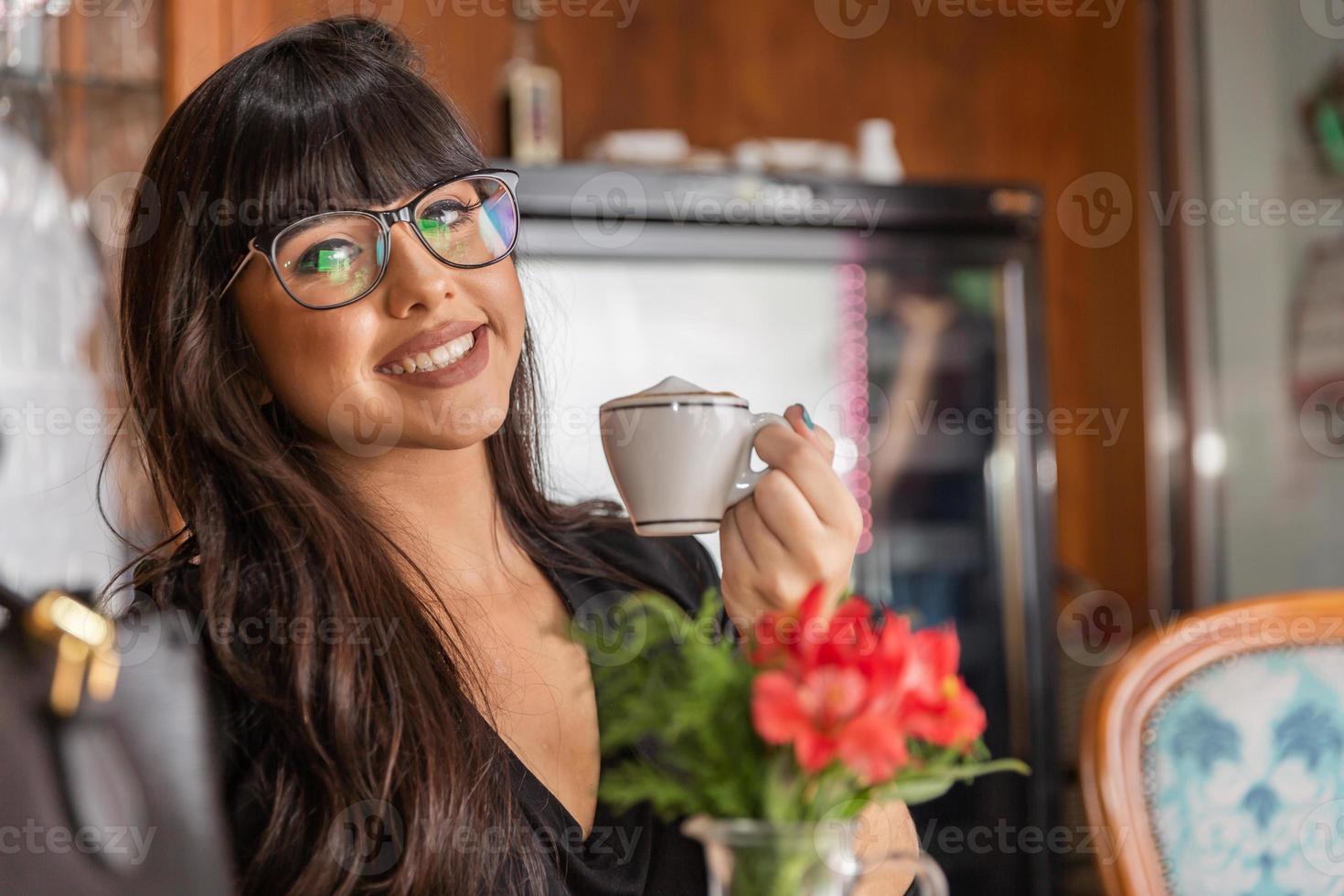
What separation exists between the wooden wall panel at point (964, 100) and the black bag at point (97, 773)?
8.08 ft

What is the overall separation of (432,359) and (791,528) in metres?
0.34

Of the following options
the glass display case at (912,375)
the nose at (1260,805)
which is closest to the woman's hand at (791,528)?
the nose at (1260,805)

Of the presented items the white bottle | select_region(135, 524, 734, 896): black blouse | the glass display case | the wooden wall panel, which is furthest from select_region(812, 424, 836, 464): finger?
the wooden wall panel

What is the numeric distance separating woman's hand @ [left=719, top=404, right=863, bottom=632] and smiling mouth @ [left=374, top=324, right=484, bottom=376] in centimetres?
29

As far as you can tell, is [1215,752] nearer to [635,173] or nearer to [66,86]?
[635,173]

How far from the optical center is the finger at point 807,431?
78 centimetres

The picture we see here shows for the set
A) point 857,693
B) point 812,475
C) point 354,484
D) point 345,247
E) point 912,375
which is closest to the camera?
point 857,693

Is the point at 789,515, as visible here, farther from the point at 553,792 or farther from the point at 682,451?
the point at 553,792

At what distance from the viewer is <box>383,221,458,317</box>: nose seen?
945mm

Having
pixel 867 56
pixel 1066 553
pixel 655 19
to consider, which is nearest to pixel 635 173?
pixel 655 19

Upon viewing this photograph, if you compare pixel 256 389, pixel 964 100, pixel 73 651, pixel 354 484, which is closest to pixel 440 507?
pixel 354 484

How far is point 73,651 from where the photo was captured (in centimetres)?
54

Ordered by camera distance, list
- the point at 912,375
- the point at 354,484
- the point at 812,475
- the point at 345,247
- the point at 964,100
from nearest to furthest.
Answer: the point at 812,475 < the point at 345,247 < the point at 354,484 < the point at 912,375 < the point at 964,100

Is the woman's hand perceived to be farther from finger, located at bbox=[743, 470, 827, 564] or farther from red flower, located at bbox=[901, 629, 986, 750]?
red flower, located at bbox=[901, 629, 986, 750]
